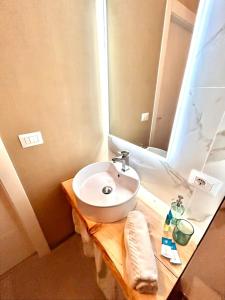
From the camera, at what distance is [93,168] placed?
117cm

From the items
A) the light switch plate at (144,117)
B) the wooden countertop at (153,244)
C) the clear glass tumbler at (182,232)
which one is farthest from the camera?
the light switch plate at (144,117)

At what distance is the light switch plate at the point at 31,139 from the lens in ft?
2.96

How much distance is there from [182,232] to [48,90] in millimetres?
1099

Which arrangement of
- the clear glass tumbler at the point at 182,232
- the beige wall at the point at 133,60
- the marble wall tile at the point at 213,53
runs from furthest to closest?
the beige wall at the point at 133,60 → the clear glass tumbler at the point at 182,232 → the marble wall tile at the point at 213,53

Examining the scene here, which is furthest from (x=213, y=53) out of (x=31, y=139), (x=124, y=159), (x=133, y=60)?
(x=31, y=139)

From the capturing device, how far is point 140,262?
556mm

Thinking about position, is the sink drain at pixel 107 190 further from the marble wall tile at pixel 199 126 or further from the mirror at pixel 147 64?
the marble wall tile at pixel 199 126

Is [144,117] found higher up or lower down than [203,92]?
lower down

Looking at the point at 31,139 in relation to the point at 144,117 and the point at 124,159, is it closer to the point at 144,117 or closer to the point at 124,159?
the point at 124,159

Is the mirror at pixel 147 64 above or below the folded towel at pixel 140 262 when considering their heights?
above

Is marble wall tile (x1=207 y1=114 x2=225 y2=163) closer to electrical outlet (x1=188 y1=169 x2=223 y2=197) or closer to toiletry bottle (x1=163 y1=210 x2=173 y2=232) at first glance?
electrical outlet (x1=188 y1=169 x2=223 y2=197)

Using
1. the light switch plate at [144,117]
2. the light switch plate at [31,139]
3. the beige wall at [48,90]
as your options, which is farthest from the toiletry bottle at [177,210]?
the light switch plate at [31,139]

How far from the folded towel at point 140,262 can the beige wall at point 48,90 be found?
29.7 inches

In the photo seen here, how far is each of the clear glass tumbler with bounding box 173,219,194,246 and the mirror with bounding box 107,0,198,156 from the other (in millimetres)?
390
